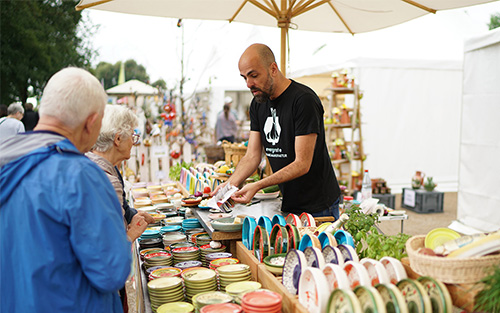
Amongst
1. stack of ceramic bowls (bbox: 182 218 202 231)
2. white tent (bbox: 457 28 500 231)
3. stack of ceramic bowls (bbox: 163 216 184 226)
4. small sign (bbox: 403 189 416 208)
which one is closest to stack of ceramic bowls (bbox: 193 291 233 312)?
stack of ceramic bowls (bbox: 182 218 202 231)

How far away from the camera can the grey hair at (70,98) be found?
132 cm

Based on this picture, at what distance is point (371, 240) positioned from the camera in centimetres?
175

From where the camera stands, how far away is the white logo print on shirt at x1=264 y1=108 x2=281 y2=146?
2.86 metres

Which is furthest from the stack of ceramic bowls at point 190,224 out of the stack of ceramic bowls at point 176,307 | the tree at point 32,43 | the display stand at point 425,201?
the tree at point 32,43

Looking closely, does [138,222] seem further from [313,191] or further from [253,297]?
[313,191]

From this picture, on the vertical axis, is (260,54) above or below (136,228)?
above

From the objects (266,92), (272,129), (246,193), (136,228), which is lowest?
(136,228)

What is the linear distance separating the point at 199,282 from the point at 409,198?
22.0ft

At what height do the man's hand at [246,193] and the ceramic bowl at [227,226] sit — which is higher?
the man's hand at [246,193]

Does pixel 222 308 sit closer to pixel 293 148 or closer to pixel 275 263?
pixel 275 263

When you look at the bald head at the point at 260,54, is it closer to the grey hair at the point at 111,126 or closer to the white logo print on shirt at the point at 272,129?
the white logo print on shirt at the point at 272,129

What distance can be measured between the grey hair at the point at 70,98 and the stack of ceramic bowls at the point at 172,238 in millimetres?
1471

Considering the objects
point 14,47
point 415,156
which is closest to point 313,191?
point 415,156

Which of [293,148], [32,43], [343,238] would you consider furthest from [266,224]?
[32,43]
